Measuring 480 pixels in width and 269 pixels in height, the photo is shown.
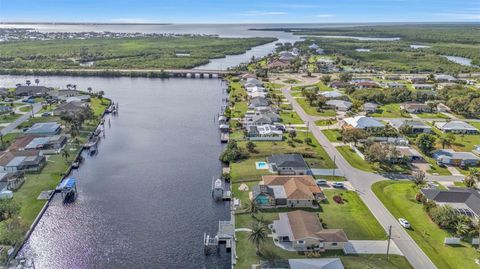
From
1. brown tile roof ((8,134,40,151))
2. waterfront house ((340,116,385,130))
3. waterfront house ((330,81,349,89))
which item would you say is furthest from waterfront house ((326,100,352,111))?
brown tile roof ((8,134,40,151))

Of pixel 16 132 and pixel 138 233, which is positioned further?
pixel 16 132

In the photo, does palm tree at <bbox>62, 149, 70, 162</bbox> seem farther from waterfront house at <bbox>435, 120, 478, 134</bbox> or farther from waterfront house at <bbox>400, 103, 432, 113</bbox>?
waterfront house at <bbox>400, 103, 432, 113</bbox>

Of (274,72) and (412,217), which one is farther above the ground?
(274,72)

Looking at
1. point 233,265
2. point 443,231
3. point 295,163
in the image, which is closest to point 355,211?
point 443,231

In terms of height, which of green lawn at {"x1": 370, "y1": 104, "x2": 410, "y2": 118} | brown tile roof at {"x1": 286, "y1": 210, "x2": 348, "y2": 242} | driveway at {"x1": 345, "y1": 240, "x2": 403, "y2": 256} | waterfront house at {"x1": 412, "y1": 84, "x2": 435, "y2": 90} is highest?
waterfront house at {"x1": 412, "y1": 84, "x2": 435, "y2": 90}

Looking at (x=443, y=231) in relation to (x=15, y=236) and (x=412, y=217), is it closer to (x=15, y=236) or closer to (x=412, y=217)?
(x=412, y=217)
